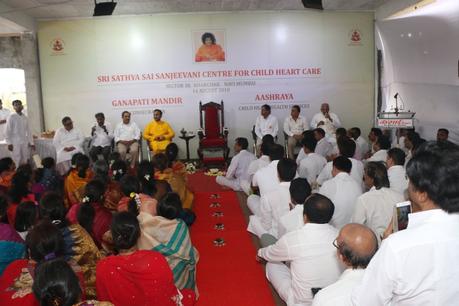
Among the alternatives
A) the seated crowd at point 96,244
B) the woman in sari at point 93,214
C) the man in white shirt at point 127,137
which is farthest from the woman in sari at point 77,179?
the man in white shirt at point 127,137

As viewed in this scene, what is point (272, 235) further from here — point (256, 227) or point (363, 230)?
point (363, 230)

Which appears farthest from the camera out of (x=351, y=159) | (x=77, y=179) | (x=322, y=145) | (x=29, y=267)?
(x=322, y=145)

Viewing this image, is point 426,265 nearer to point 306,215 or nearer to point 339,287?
point 339,287

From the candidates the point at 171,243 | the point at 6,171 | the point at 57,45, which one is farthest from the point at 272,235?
the point at 57,45

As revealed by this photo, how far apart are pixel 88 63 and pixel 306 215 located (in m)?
7.43

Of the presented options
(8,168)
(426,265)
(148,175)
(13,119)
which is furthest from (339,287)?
(13,119)

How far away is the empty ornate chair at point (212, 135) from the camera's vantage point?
8.07m

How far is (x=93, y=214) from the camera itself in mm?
3203

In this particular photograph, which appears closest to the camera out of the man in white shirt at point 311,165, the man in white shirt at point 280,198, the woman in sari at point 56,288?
the woman in sari at point 56,288

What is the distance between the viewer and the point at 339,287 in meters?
1.85

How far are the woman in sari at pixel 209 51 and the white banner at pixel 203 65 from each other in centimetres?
2

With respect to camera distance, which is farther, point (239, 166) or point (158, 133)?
point (158, 133)

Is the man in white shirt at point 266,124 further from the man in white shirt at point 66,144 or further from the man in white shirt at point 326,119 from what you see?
the man in white shirt at point 66,144

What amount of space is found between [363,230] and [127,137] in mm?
6849
